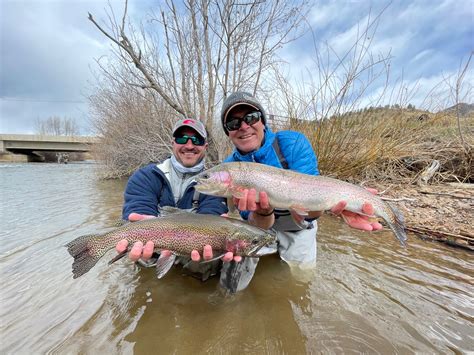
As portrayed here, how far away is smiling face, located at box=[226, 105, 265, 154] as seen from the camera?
109 inches

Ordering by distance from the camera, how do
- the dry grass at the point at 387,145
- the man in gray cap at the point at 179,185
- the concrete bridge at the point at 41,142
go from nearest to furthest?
the man in gray cap at the point at 179,185
the dry grass at the point at 387,145
the concrete bridge at the point at 41,142

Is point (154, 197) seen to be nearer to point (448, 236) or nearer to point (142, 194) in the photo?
point (142, 194)

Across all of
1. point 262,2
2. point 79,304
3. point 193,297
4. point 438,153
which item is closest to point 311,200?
point 193,297

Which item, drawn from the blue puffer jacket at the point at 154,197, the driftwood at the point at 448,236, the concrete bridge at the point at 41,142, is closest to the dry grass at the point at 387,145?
the driftwood at the point at 448,236

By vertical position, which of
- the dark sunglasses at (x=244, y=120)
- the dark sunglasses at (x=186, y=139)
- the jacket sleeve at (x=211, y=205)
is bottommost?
the jacket sleeve at (x=211, y=205)

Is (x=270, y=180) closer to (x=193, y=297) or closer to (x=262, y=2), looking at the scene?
(x=193, y=297)

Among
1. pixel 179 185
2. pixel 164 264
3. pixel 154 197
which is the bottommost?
pixel 164 264

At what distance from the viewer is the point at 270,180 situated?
7.47 ft

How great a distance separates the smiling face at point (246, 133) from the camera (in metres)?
2.77

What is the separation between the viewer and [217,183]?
7.59 ft

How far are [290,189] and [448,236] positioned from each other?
118 inches

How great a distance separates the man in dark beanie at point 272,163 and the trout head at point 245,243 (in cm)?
27

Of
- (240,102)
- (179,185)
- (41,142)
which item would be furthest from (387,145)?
(41,142)

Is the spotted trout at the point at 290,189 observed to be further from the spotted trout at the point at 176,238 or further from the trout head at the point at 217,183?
the spotted trout at the point at 176,238
